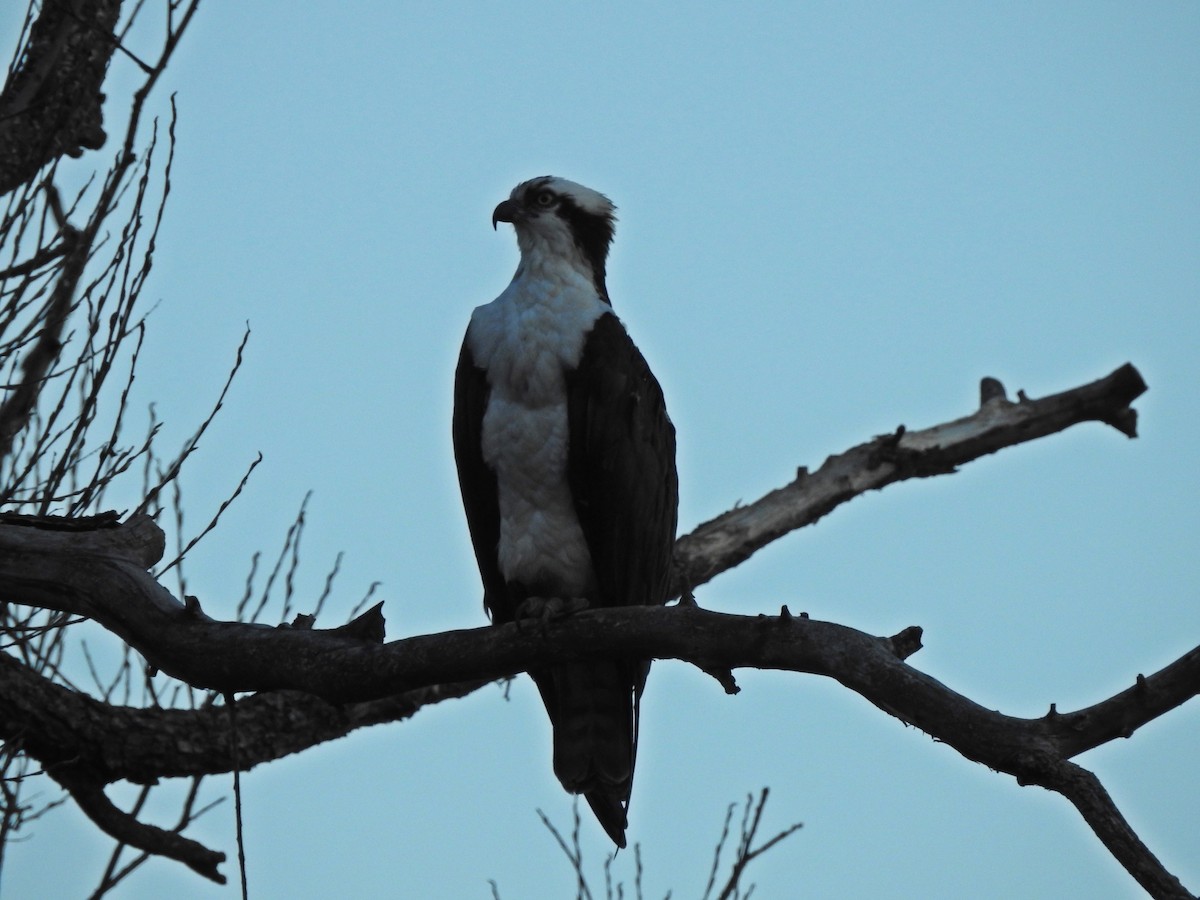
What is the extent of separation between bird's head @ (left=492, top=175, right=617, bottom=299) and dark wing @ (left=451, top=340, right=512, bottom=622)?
61 centimetres

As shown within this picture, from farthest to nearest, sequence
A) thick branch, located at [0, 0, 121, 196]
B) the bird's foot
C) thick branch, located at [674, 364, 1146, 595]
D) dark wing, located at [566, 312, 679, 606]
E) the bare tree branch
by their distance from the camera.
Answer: thick branch, located at [674, 364, 1146, 595]
thick branch, located at [0, 0, 121, 196]
dark wing, located at [566, 312, 679, 606]
the bird's foot
the bare tree branch

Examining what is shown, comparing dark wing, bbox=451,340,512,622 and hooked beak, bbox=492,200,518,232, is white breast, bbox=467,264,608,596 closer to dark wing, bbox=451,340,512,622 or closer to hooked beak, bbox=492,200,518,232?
dark wing, bbox=451,340,512,622

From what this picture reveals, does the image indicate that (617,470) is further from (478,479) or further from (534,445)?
(478,479)

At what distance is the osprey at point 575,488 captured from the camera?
460cm

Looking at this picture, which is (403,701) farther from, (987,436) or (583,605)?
(987,436)

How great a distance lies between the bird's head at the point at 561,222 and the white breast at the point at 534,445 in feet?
1.79

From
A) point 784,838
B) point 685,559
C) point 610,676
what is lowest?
point 784,838

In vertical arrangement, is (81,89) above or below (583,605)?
above

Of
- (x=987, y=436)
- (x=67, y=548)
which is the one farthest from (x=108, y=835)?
(x=987, y=436)

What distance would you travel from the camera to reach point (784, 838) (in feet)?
14.4

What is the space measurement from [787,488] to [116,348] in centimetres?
421

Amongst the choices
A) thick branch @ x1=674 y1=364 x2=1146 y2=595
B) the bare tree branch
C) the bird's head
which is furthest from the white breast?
thick branch @ x1=674 y1=364 x2=1146 y2=595

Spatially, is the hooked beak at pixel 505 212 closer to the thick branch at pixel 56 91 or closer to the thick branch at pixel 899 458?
the thick branch at pixel 56 91

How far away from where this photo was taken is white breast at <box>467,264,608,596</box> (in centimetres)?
463
